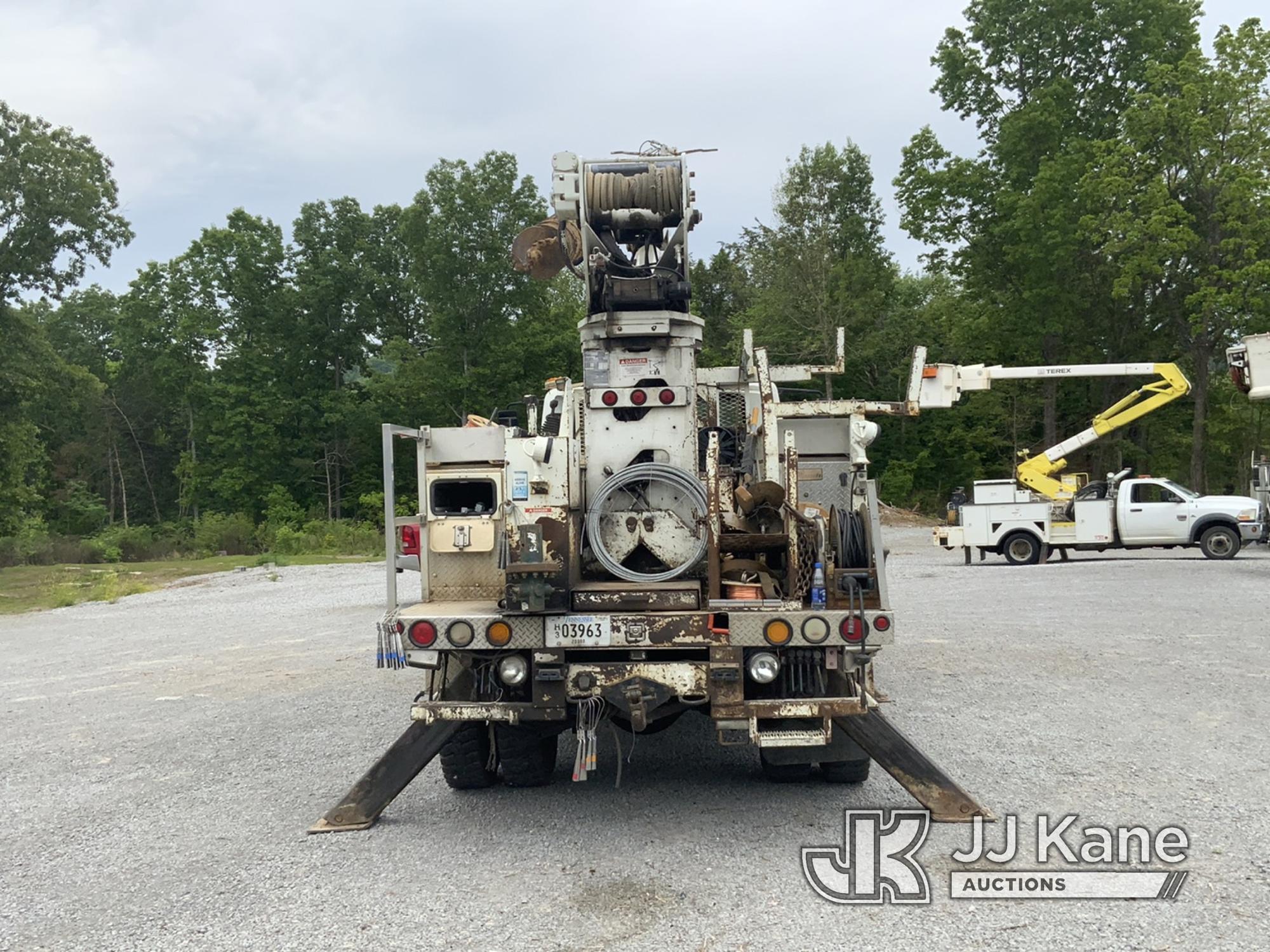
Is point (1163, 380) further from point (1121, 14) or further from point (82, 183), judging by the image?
point (82, 183)

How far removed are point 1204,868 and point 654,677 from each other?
249 centimetres

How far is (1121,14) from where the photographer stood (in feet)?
93.2

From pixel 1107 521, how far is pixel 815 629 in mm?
17074

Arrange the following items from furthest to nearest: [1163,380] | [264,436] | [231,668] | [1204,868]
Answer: [264,436] → [1163,380] → [231,668] → [1204,868]

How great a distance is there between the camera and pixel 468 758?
5578 millimetres

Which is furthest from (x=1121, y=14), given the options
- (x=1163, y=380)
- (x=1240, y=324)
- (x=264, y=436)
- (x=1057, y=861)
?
(x=264, y=436)

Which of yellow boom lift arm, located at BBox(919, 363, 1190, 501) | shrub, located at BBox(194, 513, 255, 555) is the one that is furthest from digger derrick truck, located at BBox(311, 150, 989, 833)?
shrub, located at BBox(194, 513, 255, 555)

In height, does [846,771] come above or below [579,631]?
below

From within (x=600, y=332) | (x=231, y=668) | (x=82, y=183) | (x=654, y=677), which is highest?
(x=82, y=183)

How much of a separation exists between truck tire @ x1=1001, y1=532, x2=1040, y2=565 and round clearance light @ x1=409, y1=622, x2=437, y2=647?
17.1 m

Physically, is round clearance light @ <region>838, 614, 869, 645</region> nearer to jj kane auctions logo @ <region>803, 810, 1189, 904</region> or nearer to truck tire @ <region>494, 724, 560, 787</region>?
jj kane auctions logo @ <region>803, 810, 1189, 904</region>

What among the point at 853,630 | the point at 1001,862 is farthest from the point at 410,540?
the point at 1001,862

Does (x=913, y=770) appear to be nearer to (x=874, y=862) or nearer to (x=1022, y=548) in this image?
(x=874, y=862)

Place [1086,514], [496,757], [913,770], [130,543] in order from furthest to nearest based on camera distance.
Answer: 1. [130,543]
2. [1086,514]
3. [496,757]
4. [913,770]
